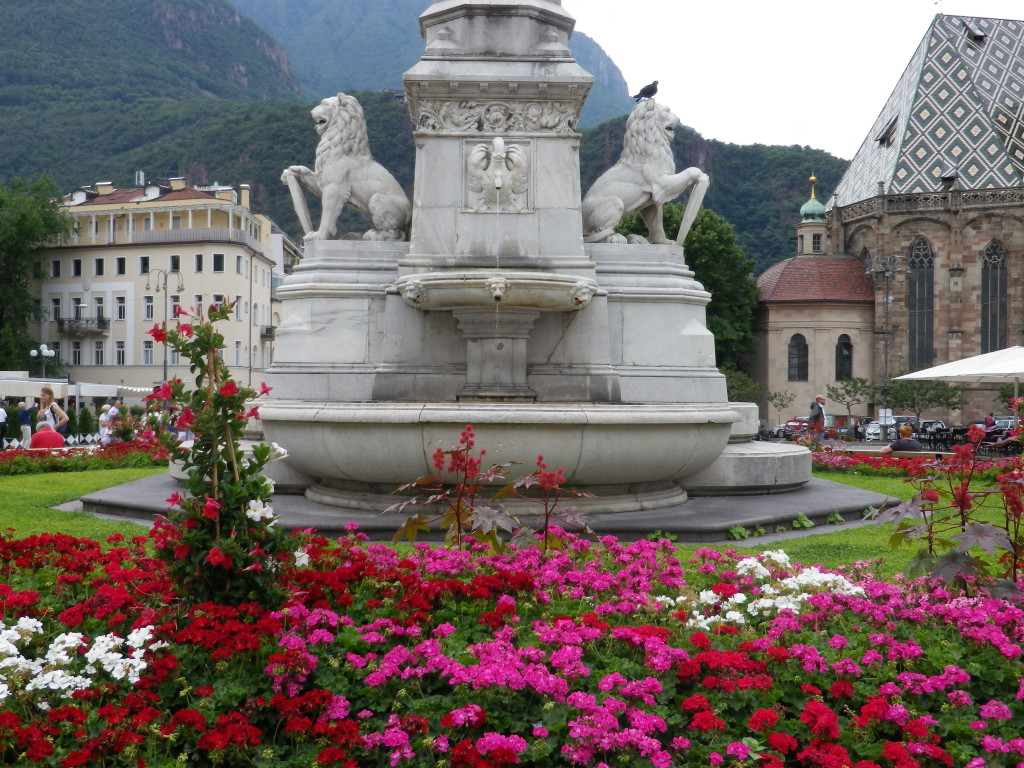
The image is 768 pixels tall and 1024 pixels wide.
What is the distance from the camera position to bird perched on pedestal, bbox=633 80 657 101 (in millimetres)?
11406

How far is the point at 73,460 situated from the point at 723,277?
42.1 meters

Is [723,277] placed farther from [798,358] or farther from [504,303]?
[504,303]

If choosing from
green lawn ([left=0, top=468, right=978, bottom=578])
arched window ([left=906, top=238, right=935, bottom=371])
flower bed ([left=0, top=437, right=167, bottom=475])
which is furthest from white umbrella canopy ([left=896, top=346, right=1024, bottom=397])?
arched window ([left=906, top=238, right=935, bottom=371])

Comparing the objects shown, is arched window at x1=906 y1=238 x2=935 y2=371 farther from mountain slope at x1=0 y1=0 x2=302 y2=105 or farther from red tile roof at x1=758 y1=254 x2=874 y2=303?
mountain slope at x1=0 y1=0 x2=302 y2=105

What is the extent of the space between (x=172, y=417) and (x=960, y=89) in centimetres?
6883

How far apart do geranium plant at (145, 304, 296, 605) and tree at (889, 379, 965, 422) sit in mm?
50673

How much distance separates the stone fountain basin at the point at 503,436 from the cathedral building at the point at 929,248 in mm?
54487

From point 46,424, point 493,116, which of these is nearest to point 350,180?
point 493,116

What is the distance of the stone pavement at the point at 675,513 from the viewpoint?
852 cm

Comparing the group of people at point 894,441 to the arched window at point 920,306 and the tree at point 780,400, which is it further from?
the arched window at point 920,306

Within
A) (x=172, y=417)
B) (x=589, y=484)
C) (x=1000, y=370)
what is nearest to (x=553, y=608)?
(x=172, y=417)

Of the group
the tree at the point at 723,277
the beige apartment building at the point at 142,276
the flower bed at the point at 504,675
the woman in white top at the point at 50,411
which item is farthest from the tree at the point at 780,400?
the flower bed at the point at 504,675

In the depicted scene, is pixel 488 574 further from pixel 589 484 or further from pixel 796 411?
pixel 796 411

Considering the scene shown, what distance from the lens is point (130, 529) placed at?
9102 millimetres
